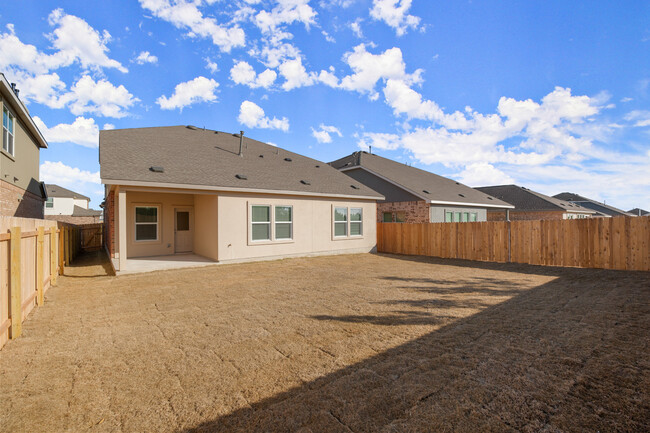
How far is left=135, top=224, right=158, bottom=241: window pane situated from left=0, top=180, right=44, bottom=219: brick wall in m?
3.92

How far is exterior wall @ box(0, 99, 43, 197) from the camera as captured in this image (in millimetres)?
10711

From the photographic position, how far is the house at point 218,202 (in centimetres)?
1044

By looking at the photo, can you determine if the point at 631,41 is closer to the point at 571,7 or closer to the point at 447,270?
the point at 571,7

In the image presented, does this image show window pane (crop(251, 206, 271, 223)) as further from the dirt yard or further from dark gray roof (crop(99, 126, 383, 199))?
the dirt yard

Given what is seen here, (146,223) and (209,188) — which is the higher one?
(209,188)

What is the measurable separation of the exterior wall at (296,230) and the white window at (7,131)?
24.8ft

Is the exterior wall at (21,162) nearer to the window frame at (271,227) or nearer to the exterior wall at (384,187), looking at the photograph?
the window frame at (271,227)

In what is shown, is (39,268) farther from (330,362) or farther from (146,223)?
(146,223)

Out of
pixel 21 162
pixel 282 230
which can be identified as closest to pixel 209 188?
pixel 282 230

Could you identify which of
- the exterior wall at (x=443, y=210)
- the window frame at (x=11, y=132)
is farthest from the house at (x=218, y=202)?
the exterior wall at (x=443, y=210)

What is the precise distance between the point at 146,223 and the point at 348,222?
8845 millimetres

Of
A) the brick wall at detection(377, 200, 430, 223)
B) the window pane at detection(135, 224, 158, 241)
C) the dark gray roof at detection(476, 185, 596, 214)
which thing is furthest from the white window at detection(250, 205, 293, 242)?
the dark gray roof at detection(476, 185, 596, 214)

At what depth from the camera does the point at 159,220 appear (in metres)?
12.9

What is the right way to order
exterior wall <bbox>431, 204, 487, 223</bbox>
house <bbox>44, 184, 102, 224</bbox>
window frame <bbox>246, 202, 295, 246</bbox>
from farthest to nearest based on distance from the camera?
house <bbox>44, 184, 102, 224</bbox>, exterior wall <bbox>431, 204, 487, 223</bbox>, window frame <bbox>246, 202, 295, 246</bbox>
